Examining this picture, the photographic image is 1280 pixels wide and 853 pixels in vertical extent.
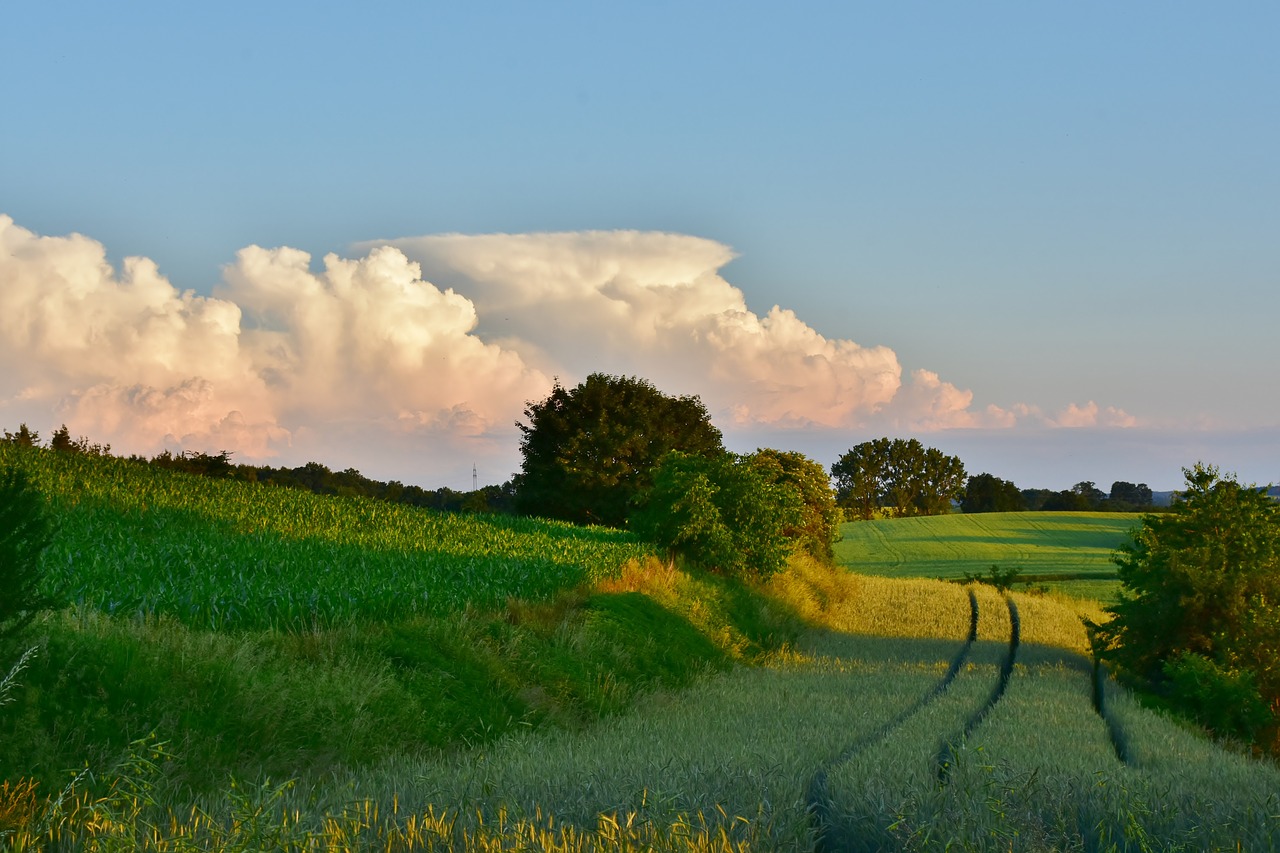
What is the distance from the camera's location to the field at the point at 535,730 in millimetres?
7020

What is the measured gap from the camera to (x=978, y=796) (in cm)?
752

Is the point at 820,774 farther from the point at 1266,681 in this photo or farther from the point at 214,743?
the point at 1266,681

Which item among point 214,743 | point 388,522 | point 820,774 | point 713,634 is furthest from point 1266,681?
point 388,522

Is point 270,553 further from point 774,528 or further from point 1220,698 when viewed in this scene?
point 1220,698

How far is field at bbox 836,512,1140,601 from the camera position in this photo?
59.2 m

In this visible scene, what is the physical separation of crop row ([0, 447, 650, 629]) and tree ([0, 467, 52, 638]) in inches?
194

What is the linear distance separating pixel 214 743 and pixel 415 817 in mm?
3688

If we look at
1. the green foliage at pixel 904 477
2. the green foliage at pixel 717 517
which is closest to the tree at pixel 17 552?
the green foliage at pixel 717 517

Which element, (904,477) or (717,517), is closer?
(717,517)

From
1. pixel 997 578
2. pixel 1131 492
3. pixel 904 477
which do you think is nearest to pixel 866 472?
pixel 904 477

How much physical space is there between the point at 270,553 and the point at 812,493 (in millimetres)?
28557

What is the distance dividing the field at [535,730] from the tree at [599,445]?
102 ft

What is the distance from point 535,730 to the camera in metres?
13.2

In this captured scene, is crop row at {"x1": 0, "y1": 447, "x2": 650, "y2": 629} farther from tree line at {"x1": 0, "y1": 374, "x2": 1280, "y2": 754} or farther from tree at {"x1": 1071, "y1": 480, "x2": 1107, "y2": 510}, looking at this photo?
tree at {"x1": 1071, "y1": 480, "x2": 1107, "y2": 510}
